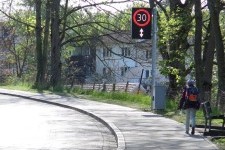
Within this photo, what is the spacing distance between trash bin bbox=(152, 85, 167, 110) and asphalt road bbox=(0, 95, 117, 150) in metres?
2.57

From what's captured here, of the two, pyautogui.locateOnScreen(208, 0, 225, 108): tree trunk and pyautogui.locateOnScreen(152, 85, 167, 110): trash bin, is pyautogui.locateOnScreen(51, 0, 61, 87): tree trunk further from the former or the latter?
pyautogui.locateOnScreen(152, 85, 167, 110): trash bin

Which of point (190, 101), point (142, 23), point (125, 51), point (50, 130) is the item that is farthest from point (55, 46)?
point (190, 101)

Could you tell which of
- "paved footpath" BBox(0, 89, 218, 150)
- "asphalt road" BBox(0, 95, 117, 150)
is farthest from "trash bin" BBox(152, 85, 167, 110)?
"asphalt road" BBox(0, 95, 117, 150)

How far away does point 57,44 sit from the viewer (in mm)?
40594

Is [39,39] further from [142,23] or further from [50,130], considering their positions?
[50,130]

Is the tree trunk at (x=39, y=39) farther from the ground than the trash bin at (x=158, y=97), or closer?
farther from the ground

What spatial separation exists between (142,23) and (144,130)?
5.92 meters

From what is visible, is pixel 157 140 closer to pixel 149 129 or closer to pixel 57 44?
pixel 149 129

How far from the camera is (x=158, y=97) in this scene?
797 inches

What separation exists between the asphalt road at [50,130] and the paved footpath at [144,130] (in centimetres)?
35

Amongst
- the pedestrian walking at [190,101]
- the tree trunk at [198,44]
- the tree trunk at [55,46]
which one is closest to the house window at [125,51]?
the tree trunk at [55,46]

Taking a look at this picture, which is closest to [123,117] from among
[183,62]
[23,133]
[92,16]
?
[23,133]

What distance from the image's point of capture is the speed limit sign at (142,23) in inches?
776

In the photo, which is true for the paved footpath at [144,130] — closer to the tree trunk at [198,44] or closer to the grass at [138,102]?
the grass at [138,102]
